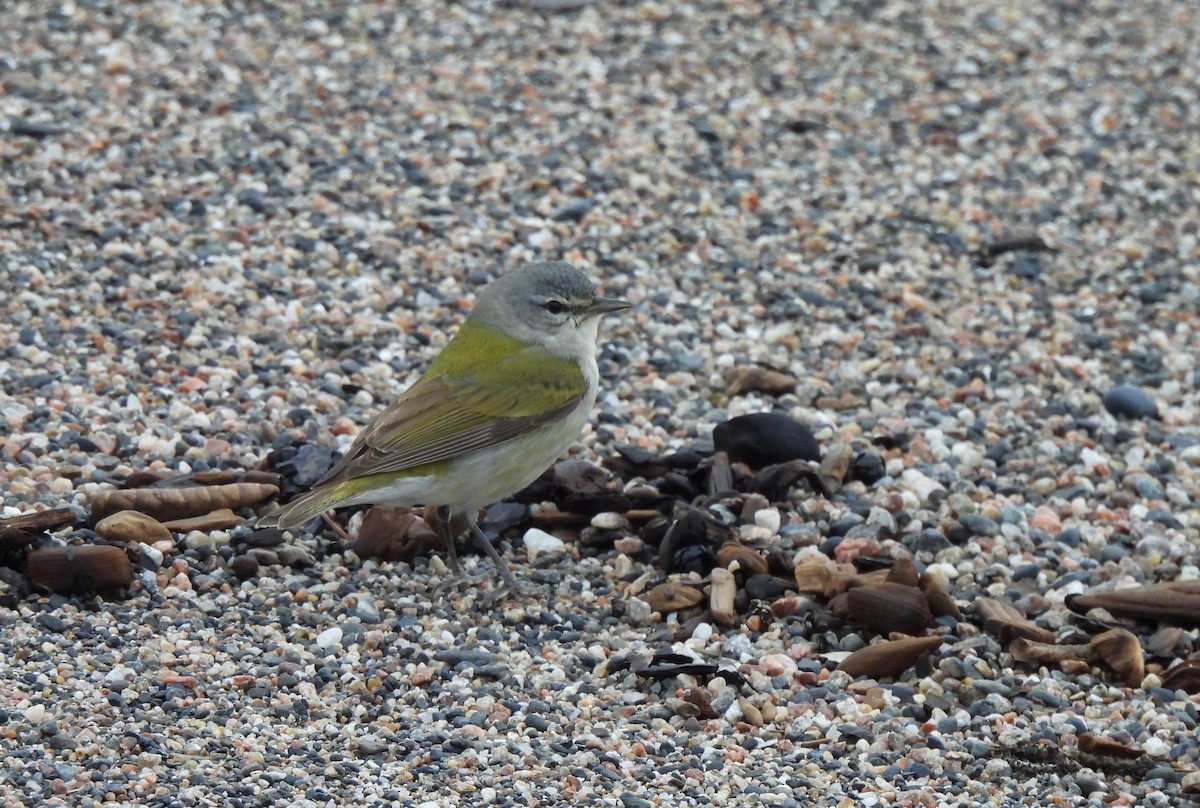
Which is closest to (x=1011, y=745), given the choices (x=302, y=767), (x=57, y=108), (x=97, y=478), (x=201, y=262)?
(x=302, y=767)

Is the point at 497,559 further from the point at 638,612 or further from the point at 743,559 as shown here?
the point at 743,559

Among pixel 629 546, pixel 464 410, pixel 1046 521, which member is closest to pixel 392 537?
pixel 464 410

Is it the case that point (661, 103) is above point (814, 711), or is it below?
above

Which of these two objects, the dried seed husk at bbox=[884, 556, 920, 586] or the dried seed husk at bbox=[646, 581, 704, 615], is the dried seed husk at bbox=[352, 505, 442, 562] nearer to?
the dried seed husk at bbox=[646, 581, 704, 615]

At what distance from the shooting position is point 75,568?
566 centimetres

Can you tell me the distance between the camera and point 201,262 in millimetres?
8273

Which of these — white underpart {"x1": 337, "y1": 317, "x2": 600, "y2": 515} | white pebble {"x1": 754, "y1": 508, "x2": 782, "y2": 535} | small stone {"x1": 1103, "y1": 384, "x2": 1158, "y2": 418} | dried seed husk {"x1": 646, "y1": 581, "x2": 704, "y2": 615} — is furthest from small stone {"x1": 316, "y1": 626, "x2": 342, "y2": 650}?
small stone {"x1": 1103, "y1": 384, "x2": 1158, "y2": 418}

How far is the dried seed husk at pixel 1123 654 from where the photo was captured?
18.5 feet

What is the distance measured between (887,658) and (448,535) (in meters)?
1.79

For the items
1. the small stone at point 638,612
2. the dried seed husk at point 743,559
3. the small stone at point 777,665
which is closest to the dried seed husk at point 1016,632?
the small stone at point 777,665

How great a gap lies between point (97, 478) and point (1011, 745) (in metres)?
3.66

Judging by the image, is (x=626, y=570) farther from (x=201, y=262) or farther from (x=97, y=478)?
(x=201, y=262)

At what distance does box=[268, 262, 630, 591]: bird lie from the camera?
606 centimetres

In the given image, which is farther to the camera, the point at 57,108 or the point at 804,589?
the point at 57,108
